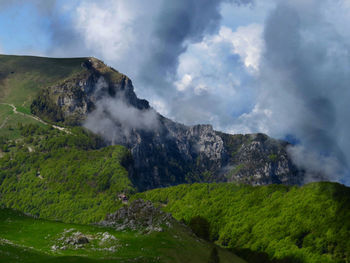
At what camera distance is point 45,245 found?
248ft

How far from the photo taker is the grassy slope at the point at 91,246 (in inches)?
2393

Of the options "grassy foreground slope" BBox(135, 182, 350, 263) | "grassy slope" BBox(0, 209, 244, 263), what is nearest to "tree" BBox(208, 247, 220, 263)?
"grassy slope" BBox(0, 209, 244, 263)

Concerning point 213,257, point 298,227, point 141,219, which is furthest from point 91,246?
point 298,227

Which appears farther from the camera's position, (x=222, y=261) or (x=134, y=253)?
(x=222, y=261)

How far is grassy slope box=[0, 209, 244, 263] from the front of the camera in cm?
6078

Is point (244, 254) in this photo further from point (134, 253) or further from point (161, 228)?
point (134, 253)

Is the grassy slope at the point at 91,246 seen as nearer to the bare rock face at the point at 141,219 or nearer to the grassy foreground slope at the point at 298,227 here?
the bare rock face at the point at 141,219

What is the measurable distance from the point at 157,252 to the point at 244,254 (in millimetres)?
96105

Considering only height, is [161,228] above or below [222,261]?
above

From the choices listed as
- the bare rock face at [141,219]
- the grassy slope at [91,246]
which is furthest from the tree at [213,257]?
the bare rock face at [141,219]

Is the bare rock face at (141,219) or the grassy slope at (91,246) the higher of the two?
the bare rock face at (141,219)

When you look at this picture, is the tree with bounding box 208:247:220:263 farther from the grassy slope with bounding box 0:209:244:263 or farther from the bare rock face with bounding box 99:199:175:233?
the bare rock face with bounding box 99:199:175:233

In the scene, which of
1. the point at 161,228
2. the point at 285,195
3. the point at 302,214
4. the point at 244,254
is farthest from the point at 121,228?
the point at 285,195

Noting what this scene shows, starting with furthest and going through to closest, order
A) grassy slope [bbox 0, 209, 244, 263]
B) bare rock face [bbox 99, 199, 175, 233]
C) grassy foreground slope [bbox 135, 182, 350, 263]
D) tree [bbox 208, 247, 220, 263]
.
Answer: grassy foreground slope [bbox 135, 182, 350, 263] < bare rock face [bbox 99, 199, 175, 233] < tree [bbox 208, 247, 220, 263] < grassy slope [bbox 0, 209, 244, 263]
